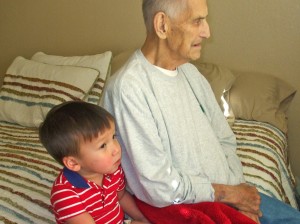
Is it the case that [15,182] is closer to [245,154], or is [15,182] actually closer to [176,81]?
[176,81]

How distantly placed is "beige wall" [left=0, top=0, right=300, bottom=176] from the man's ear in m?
1.09

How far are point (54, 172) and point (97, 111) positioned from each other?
2.32ft

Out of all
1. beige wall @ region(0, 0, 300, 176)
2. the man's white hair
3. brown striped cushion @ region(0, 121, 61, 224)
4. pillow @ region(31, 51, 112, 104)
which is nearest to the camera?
the man's white hair

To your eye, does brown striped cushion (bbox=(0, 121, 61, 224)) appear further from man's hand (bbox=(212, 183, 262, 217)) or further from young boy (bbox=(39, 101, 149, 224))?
man's hand (bbox=(212, 183, 262, 217))

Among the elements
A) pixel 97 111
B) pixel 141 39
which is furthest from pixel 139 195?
pixel 141 39

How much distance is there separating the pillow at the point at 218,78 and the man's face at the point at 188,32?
781 millimetres

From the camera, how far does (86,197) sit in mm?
1073

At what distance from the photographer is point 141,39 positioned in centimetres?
239

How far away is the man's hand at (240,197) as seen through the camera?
3.93ft

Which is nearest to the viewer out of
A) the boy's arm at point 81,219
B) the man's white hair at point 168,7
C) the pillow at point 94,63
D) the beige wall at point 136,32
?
the boy's arm at point 81,219

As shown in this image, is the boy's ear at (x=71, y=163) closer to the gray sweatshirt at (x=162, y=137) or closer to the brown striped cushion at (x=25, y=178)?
the gray sweatshirt at (x=162, y=137)

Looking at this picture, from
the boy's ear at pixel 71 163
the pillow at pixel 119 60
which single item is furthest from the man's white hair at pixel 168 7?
the pillow at pixel 119 60

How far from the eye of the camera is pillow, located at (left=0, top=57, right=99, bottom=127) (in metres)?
2.15

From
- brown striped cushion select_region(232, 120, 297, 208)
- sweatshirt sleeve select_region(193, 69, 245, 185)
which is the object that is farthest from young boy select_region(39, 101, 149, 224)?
brown striped cushion select_region(232, 120, 297, 208)
